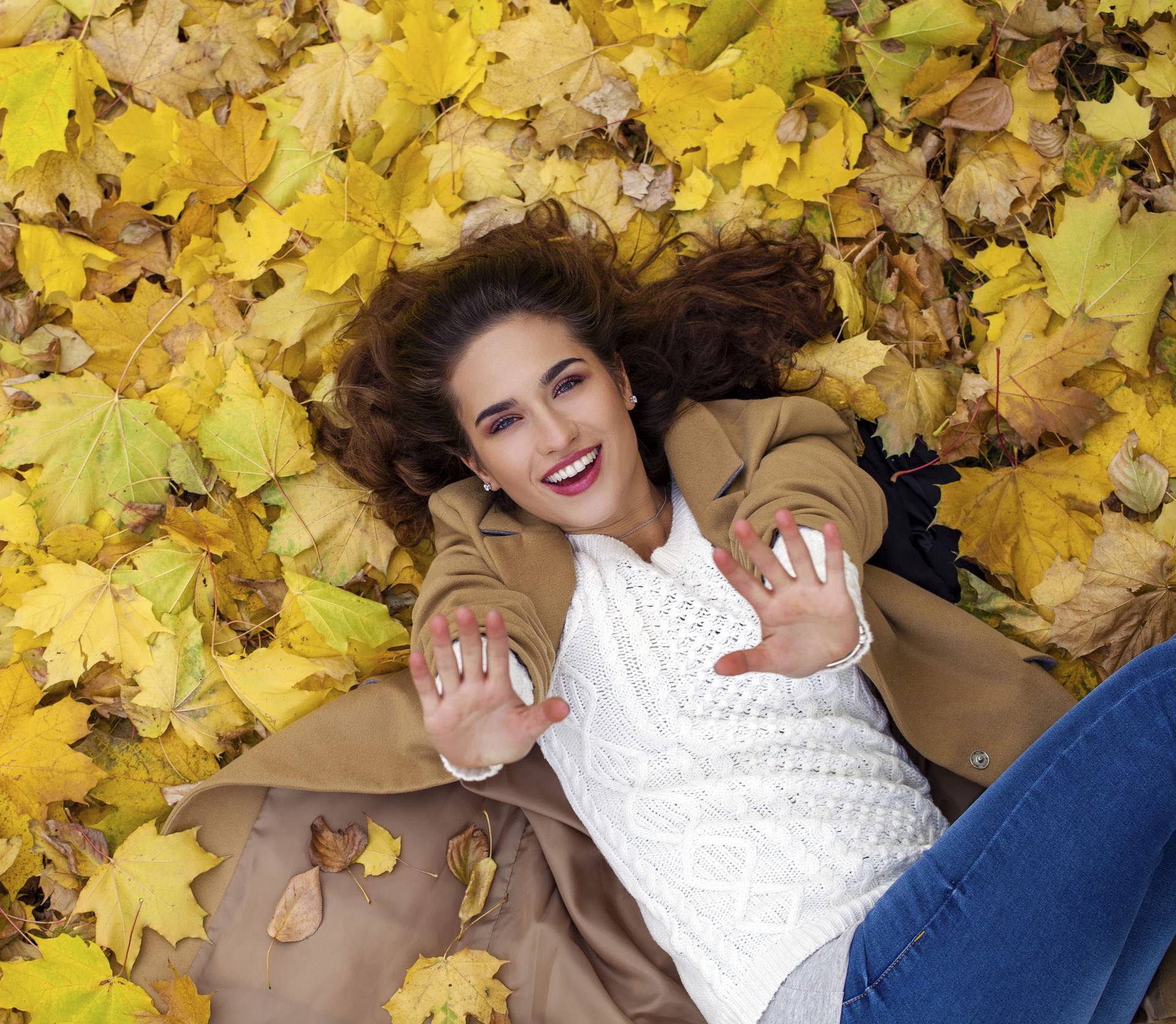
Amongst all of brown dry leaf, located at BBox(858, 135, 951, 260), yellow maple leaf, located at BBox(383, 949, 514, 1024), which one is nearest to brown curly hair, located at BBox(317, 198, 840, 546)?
brown dry leaf, located at BBox(858, 135, 951, 260)

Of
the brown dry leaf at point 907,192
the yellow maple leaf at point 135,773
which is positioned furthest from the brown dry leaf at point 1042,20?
the yellow maple leaf at point 135,773

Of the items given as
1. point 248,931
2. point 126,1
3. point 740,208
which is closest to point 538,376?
point 740,208

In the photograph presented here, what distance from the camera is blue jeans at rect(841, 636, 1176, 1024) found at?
73.5 inches

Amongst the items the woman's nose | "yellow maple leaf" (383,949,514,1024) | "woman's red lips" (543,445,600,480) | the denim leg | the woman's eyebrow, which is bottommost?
"yellow maple leaf" (383,949,514,1024)

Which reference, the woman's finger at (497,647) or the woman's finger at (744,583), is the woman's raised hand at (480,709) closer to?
the woman's finger at (497,647)

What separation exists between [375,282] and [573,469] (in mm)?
939

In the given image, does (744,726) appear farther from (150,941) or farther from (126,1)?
(126,1)

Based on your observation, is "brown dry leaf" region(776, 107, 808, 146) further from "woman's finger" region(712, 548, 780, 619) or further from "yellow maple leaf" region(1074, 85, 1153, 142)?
"woman's finger" region(712, 548, 780, 619)

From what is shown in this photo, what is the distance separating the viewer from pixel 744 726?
214 cm

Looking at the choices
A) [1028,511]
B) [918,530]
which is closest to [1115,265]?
[1028,511]

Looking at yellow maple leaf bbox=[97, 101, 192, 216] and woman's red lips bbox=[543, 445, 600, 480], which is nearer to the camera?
woman's red lips bbox=[543, 445, 600, 480]

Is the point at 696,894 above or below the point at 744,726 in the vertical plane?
below

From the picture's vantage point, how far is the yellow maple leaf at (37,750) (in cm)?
248

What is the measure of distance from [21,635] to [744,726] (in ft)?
6.30
